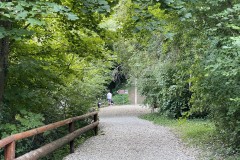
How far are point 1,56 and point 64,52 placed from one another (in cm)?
285

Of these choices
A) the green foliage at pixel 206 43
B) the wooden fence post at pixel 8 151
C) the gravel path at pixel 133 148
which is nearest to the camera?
the wooden fence post at pixel 8 151

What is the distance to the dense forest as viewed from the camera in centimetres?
549

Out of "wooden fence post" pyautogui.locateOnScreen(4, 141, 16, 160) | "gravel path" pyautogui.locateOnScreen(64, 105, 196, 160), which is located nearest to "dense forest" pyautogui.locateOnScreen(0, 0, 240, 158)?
"gravel path" pyautogui.locateOnScreen(64, 105, 196, 160)

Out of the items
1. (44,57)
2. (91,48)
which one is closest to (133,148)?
(91,48)

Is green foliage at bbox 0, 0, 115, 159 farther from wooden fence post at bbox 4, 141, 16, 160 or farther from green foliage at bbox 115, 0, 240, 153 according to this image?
wooden fence post at bbox 4, 141, 16, 160

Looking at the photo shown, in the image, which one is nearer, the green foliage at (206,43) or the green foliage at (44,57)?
the green foliage at (44,57)

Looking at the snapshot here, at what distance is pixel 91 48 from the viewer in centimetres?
988

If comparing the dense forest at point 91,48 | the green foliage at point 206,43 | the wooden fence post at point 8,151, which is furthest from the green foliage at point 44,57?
the wooden fence post at point 8,151

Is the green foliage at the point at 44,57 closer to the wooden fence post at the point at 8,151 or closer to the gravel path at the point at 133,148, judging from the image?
the gravel path at the point at 133,148

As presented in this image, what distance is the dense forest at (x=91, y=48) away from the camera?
18.0 feet

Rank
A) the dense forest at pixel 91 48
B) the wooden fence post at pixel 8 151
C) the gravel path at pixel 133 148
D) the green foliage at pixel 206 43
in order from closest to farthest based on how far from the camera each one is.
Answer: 1. the wooden fence post at pixel 8 151
2. the dense forest at pixel 91 48
3. the green foliage at pixel 206 43
4. the gravel path at pixel 133 148

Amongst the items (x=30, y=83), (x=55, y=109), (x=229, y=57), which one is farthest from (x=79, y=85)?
(x=229, y=57)

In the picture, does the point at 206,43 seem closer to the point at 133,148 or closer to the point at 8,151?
the point at 133,148

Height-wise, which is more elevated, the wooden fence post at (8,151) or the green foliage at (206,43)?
the green foliage at (206,43)
